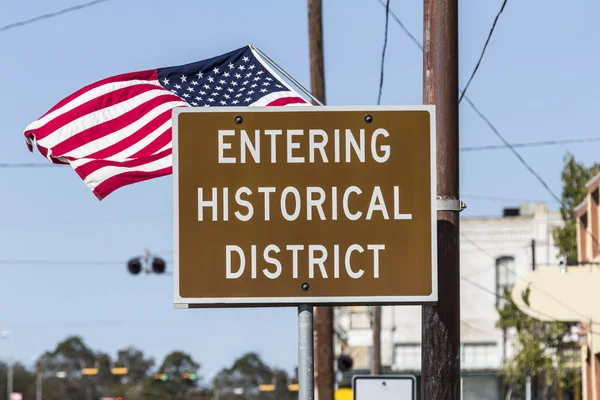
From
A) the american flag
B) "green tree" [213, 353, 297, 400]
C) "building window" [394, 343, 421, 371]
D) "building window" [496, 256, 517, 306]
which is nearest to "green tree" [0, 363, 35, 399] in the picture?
"green tree" [213, 353, 297, 400]

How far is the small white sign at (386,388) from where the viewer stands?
862 cm

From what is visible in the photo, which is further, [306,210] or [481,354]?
[481,354]

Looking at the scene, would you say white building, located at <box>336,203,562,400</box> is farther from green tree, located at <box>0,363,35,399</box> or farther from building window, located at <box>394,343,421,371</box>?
green tree, located at <box>0,363,35,399</box>

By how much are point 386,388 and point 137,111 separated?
403 centimetres

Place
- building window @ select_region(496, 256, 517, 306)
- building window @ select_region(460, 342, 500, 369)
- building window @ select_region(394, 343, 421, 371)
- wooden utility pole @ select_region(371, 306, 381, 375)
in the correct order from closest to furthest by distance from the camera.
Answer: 1. wooden utility pole @ select_region(371, 306, 381, 375)
2. building window @ select_region(496, 256, 517, 306)
3. building window @ select_region(460, 342, 500, 369)
4. building window @ select_region(394, 343, 421, 371)

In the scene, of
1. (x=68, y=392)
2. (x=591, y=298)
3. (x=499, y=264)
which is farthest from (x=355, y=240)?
(x=68, y=392)

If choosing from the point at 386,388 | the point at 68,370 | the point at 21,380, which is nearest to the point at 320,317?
the point at 386,388

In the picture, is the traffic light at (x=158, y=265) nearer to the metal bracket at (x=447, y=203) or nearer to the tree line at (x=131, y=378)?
the metal bracket at (x=447, y=203)

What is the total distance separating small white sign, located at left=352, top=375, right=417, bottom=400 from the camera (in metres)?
8.62

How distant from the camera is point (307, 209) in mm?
6688

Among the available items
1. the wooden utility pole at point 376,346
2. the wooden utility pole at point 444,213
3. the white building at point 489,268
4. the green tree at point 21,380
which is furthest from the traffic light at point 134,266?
the green tree at point 21,380

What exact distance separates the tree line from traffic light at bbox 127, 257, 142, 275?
9055 cm

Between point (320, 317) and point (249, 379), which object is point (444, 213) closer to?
point (320, 317)

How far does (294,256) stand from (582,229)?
31.0 meters
